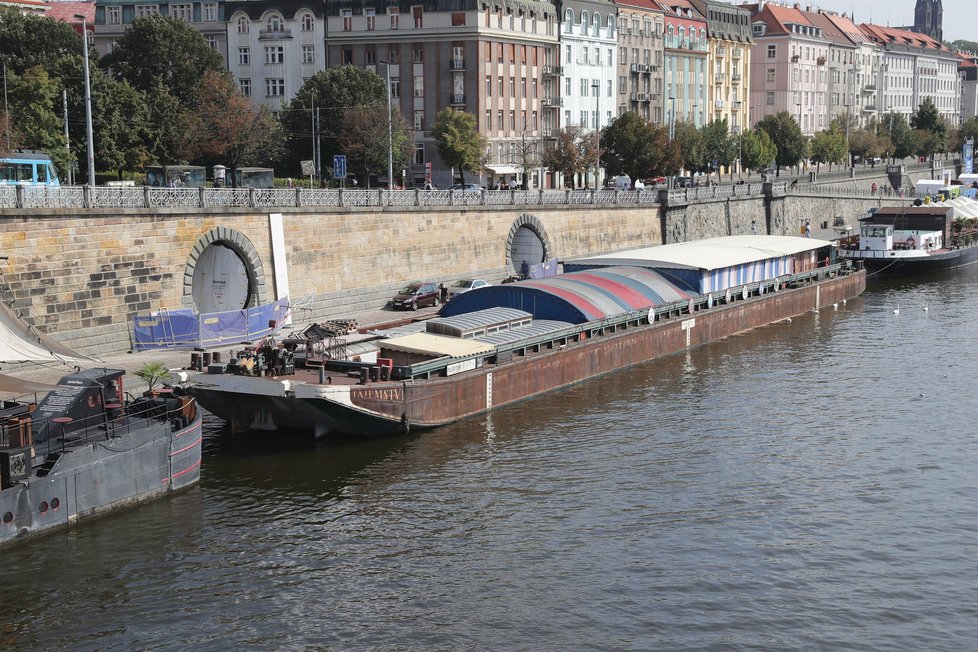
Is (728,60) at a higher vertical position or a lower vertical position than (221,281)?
higher

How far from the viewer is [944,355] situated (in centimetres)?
5978

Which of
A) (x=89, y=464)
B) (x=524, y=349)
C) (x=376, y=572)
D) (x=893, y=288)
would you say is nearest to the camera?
(x=376, y=572)

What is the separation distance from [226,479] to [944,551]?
67.0ft

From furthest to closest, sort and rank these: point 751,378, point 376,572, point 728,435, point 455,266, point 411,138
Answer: point 411,138 → point 455,266 → point 751,378 → point 728,435 → point 376,572

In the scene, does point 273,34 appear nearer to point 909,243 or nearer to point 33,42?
point 33,42

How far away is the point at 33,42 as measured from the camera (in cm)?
9119

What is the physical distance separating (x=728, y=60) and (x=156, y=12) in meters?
77.4

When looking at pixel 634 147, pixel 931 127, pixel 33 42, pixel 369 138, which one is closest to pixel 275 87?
pixel 369 138

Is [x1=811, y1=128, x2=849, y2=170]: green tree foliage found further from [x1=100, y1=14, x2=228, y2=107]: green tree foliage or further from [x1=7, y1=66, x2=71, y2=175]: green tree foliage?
[x1=7, y1=66, x2=71, y2=175]: green tree foliage

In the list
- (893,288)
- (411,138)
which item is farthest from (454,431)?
(411,138)

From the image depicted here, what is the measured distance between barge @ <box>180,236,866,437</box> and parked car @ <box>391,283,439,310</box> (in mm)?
7163

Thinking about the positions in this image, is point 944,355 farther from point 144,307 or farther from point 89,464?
point 89,464

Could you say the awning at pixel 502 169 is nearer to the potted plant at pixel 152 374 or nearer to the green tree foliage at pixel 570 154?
the green tree foliage at pixel 570 154

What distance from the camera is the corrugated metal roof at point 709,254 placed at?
66.4 meters
